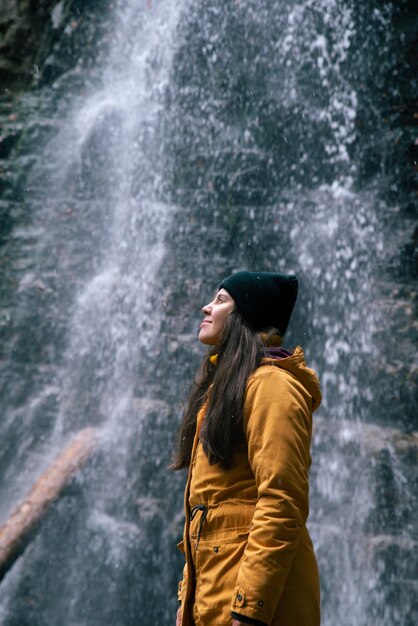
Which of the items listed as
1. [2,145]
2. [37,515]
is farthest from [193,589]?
[2,145]

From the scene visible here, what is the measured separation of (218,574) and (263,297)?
36.0 inches

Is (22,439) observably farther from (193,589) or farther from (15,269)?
(193,589)

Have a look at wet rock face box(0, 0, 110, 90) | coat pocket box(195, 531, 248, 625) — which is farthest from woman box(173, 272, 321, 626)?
wet rock face box(0, 0, 110, 90)

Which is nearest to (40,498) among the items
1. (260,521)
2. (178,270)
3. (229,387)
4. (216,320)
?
(178,270)

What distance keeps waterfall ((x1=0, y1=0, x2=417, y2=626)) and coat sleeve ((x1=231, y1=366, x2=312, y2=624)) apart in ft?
11.6

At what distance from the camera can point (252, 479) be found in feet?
5.49

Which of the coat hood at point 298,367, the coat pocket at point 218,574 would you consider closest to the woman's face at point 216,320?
the coat hood at point 298,367

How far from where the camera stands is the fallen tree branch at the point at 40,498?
4.22 m

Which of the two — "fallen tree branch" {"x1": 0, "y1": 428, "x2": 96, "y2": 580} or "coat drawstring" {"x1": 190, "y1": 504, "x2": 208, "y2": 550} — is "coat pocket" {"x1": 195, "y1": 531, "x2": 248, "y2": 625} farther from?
"fallen tree branch" {"x1": 0, "y1": 428, "x2": 96, "y2": 580}

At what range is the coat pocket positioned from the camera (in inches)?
60.9

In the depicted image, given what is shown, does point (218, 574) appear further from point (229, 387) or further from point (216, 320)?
point (216, 320)

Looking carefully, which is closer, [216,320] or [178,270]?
[216,320]

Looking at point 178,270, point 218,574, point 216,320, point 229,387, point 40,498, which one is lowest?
point 40,498

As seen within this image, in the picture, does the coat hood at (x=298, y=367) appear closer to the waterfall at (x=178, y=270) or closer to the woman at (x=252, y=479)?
the woman at (x=252, y=479)
